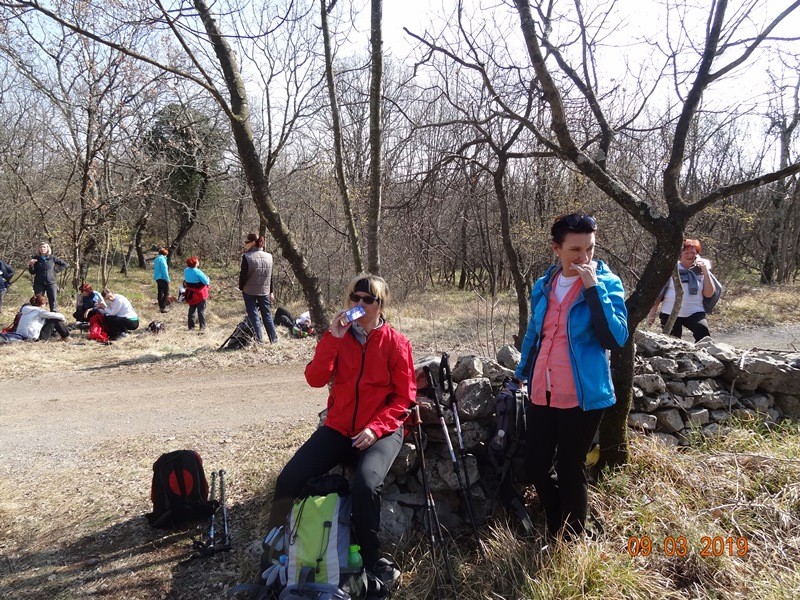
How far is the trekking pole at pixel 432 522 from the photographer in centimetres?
272

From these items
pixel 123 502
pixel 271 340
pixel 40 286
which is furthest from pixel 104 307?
pixel 123 502

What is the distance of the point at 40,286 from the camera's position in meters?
11.8

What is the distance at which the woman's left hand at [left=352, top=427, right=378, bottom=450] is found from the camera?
2.88 m

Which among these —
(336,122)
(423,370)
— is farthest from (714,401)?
(336,122)

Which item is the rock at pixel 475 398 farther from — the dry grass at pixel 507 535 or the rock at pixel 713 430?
the rock at pixel 713 430

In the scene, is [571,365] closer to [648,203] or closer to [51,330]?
[648,203]

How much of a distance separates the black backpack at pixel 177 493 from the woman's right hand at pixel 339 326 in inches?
58.9

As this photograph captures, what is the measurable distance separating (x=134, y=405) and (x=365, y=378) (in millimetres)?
4577

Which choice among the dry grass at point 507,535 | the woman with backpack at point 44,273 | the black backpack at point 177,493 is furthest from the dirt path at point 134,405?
the woman with backpack at point 44,273

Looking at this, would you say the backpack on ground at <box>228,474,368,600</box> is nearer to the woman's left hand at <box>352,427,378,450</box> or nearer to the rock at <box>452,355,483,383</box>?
the woman's left hand at <box>352,427,378,450</box>

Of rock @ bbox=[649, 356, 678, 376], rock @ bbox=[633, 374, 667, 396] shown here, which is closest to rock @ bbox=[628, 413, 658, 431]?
rock @ bbox=[633, 374, 667, 396]

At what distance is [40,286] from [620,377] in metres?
12.7

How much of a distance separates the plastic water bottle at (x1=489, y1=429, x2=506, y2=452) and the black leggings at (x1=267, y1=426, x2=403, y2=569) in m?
0.60

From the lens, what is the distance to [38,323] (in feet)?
31.9
